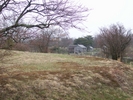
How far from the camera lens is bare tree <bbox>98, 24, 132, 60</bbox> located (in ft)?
64.0

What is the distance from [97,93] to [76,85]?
0.74 m

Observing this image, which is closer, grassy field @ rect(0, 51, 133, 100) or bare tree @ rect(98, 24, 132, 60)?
grassy field @ rect(0, 51, 133, 100)

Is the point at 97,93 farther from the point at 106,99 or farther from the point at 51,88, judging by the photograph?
the point at 51,88

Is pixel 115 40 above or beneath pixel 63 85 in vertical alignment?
above

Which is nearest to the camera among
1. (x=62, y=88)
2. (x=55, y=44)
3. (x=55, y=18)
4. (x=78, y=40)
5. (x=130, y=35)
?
(x=55, y=18)

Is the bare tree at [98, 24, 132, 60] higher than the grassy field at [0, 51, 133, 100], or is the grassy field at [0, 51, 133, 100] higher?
the bare tree at [98, 24, 132, 60]

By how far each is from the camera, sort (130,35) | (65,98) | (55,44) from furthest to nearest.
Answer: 1. (55,44)
2. (130,35)
3. (65,98)

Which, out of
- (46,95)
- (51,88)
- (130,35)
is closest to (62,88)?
(51,88)

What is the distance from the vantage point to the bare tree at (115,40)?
64.0 feet

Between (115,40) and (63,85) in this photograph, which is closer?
(63,85)

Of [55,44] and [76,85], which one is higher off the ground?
[55,44]

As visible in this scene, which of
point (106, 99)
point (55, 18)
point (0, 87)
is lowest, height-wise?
point (106, 99)

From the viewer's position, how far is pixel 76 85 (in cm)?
752

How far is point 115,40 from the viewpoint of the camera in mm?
19484
